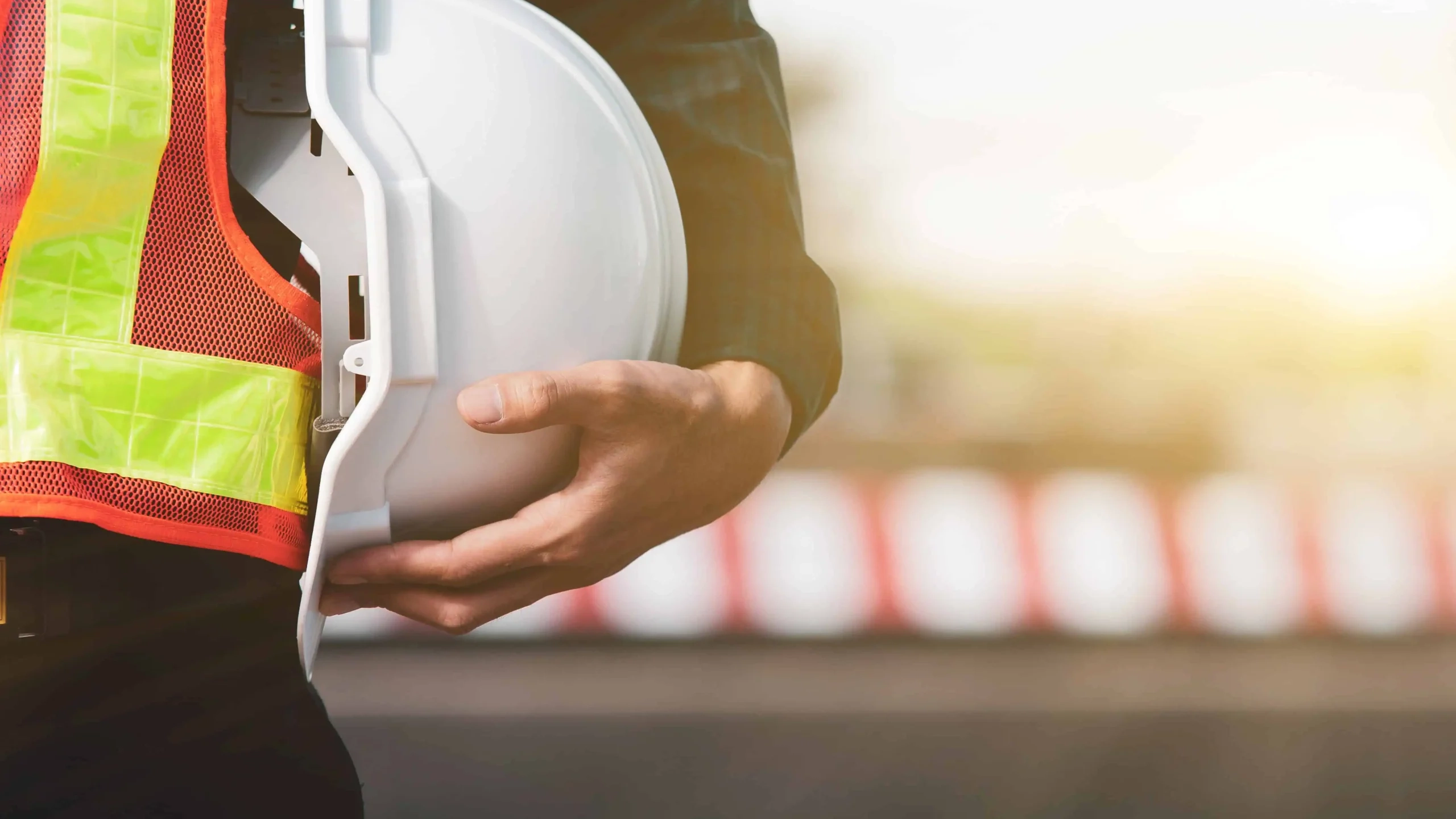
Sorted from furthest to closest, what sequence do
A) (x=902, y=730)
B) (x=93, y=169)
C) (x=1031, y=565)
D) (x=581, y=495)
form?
(x=1031, y=565)
(x=902, y=730)
(x=581, y=495)
(x=93, y=169)

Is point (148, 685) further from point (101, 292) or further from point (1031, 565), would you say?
point (1031, 565)

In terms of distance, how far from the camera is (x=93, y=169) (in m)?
0.89

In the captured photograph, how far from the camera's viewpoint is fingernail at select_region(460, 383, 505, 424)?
1.10 metres

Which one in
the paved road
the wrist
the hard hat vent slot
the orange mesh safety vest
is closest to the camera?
the orange mesh safety vest

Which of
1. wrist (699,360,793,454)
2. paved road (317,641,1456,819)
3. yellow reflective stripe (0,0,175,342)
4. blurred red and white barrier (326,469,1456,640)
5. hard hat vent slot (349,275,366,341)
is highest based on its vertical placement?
yellow reflective stripe (0,0,175,342)

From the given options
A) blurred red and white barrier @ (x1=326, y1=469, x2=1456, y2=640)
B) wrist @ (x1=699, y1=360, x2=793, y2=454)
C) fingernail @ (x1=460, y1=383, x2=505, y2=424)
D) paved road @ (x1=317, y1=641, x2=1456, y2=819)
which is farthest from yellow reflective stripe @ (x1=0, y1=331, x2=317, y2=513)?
blurred red and white barrier @ (x1=326, y1=469, x2=1456, y2=640)

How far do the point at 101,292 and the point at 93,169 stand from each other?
0.28ft

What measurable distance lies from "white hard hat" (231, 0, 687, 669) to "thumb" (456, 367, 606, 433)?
0.10 ft

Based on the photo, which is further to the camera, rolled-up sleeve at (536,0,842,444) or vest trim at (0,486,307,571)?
rolled-up sleeve at (536,0,842,444)

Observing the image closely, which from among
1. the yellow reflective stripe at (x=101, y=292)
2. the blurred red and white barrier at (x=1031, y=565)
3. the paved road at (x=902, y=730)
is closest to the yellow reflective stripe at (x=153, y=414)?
the yellow reflective stripe at (x=101, y=292)

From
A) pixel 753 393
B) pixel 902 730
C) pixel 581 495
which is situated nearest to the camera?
pixel 581 495

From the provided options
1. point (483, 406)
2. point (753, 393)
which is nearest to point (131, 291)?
point (483, 406)

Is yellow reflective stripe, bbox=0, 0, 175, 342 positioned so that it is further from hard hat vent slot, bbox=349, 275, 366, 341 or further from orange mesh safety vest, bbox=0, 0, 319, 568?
hard hat vent slot, bbox=349, 275, 366, 341

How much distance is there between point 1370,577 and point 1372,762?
5.24 ft
